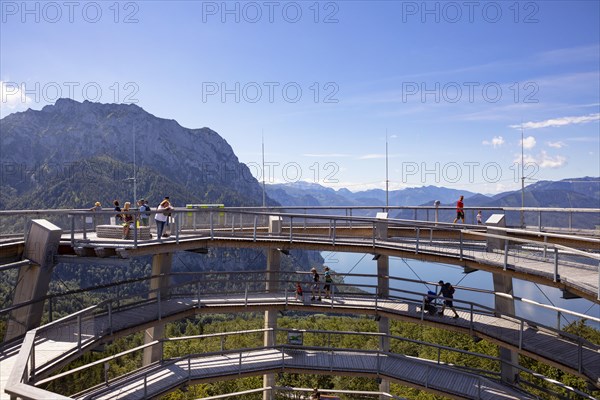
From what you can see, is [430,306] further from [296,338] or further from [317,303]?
[296,338]

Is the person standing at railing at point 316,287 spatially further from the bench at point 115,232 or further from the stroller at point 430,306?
the bench at point 115,232

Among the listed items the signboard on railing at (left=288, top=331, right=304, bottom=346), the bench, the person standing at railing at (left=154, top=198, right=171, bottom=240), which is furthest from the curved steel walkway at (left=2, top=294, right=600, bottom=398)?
the person standing at railing at (left=154, top=198, right=171, bottom=240)

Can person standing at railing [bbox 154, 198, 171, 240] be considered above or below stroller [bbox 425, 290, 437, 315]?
above

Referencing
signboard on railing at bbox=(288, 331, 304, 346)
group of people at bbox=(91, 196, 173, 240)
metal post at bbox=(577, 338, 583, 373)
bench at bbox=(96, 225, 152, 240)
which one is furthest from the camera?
signboard on railing at bbox=(288, 331, 304, 346)

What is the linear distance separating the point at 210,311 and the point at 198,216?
197 inches

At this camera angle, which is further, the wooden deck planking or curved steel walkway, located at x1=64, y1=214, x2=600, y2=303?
the wooden deck planking

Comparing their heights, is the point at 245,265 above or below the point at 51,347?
Result: below

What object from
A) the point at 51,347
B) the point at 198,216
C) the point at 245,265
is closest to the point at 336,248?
the point at 198,216

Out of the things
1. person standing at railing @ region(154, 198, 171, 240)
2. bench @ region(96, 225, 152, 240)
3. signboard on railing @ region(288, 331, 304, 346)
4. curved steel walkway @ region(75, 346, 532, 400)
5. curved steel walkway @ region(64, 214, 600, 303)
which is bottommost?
curved steel walkway @ region(75, 346, 532, 400)

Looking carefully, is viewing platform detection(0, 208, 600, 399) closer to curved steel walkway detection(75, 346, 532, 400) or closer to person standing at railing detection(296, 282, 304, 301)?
curved steel walkway detection(75, 346, 532, 400)

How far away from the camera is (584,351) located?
731 inches

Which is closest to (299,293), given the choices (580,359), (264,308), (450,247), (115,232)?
(264,308)

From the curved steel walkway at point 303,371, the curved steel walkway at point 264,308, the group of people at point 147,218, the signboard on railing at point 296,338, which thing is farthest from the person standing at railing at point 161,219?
the signboard on railing at point 296,338

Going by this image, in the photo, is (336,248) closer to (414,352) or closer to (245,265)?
(414,352)
